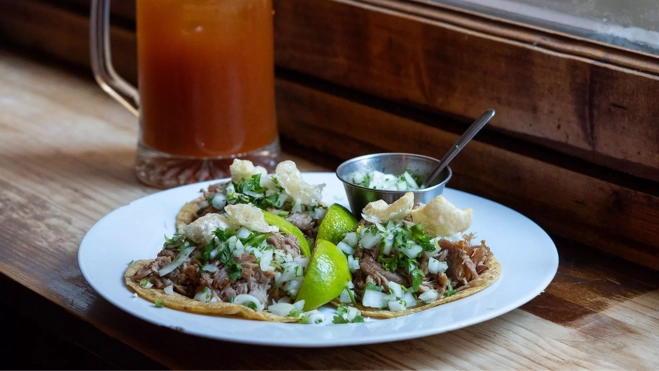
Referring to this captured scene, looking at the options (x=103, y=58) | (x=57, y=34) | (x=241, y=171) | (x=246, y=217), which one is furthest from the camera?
(x=57, y=34)

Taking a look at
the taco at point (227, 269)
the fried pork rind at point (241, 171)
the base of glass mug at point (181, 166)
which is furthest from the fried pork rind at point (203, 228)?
the base of glass mug at point (181, 166)

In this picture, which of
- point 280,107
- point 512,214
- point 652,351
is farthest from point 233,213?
point 280,107

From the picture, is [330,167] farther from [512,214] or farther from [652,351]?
[652,351]

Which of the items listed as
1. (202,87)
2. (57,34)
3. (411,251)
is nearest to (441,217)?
(411,251)

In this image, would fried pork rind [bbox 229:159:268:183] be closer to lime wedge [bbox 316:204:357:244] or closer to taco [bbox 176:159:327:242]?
taco [bbox 176:159:327:242]

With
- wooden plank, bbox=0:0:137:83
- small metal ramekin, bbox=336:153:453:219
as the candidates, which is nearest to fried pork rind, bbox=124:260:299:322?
small metal ramekin, bbox=336:153:453:219

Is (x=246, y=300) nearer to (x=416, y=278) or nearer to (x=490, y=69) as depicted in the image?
(x=416, y=278)

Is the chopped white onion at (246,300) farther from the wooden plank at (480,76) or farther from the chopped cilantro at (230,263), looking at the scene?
the wooden plank at (480,76)
